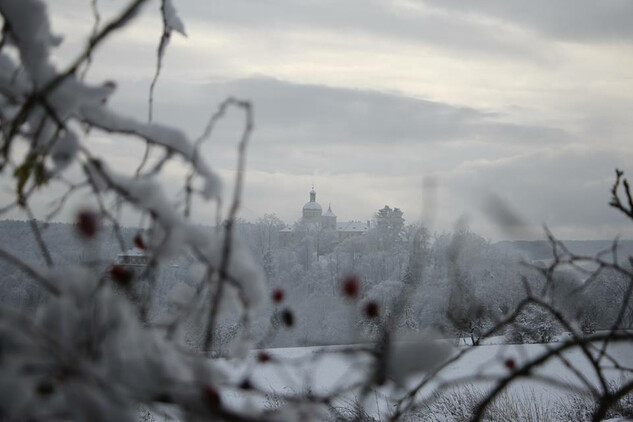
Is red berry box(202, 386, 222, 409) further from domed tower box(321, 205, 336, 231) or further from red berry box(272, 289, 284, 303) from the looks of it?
domed tower box(321, 205, 336, 231)

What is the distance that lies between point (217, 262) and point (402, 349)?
0.71 feet

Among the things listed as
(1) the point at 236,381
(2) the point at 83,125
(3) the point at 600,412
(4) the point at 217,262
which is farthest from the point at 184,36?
(3) the point at 600,412

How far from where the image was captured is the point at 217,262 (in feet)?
2.03

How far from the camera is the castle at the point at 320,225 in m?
48.1

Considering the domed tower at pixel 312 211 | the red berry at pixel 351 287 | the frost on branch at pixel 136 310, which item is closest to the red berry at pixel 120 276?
the frost on branch at pixel 136 310

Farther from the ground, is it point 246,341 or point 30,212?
point 30,212

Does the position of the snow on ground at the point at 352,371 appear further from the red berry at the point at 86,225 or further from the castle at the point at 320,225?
the castle at the point at 320,225

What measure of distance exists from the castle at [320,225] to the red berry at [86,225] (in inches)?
1795

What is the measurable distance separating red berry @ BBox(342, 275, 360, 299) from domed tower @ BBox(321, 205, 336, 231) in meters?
53.4

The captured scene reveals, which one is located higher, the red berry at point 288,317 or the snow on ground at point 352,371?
the red berry at point 288,317

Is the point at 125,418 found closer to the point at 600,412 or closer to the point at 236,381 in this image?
the point at 236,381

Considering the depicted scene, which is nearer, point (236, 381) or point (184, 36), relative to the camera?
point (236, 381)

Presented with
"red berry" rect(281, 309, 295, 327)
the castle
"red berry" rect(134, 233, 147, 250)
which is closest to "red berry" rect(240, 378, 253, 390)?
"red berry" rect(281, 309, 295, 327)

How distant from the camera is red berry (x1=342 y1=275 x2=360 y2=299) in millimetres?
743
